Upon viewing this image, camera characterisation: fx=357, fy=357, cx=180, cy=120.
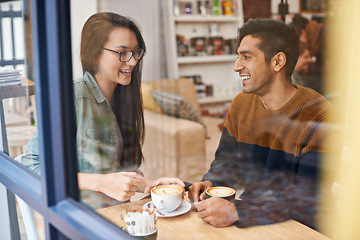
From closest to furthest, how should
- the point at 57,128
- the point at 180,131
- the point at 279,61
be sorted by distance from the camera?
1. the point at 57,128
2. the point at 279,61
3. the point at 180,131

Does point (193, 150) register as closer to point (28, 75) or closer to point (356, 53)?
point (28, 75)

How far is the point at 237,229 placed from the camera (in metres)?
0.85

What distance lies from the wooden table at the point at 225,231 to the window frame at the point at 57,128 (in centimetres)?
15

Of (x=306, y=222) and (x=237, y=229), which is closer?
(x=237, y=229)

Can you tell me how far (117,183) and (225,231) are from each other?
0.39 m

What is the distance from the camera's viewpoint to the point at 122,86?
1064 mm

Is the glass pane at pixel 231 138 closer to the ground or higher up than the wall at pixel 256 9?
closer to the ground

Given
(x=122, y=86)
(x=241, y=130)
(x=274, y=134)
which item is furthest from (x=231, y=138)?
(x=122, y=86)

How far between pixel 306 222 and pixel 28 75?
94cm

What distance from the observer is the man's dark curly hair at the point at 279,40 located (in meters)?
0.93

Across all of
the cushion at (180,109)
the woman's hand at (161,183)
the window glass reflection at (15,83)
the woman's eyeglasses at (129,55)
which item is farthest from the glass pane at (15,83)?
the cushion at (180,109)

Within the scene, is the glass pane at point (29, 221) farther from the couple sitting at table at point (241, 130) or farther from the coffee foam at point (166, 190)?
the coffee foam at point (166, 190)

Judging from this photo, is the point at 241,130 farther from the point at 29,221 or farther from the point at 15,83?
the point at 15,83

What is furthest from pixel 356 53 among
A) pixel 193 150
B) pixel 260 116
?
pixel 193 150
